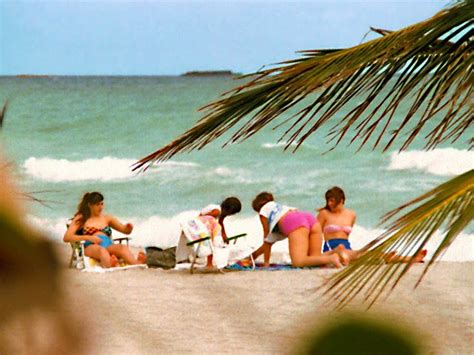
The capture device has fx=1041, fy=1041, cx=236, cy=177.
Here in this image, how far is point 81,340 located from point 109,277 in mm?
10601

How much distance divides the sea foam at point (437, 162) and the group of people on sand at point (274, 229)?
17260 mm

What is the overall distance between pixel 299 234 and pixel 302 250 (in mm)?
178

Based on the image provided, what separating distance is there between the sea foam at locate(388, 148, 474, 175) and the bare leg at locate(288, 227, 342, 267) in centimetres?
1785

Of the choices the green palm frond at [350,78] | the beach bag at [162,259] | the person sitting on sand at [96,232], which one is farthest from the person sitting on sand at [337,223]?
the green palm frond at [350,78]

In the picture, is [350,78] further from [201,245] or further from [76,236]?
[76,236]

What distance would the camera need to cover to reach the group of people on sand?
1103cm

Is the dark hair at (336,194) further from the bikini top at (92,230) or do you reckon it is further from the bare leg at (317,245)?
the bikini top at (92,230)

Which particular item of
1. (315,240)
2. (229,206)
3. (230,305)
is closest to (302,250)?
(315,240)

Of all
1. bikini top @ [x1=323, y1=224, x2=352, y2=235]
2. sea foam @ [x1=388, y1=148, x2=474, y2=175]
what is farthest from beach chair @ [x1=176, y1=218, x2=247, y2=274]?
sea foam @ [x1=388, y1=148, x2=474, y2=175]

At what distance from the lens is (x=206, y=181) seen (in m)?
28.5

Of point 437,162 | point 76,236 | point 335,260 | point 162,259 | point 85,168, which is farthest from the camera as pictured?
point 85,168

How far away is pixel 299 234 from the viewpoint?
434 inches

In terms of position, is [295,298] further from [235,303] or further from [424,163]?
[424,163]

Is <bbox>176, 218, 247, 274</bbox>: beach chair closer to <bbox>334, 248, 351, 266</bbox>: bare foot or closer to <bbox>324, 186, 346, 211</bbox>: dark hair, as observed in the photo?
<bbox>334, 248, 351, 266</bbox>: bare foot
